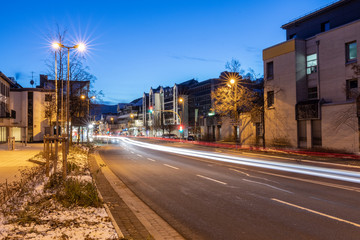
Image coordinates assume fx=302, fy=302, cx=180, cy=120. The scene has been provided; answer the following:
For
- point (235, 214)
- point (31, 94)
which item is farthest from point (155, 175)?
point (31, 94)

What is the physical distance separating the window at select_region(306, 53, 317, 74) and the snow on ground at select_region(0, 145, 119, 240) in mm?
29738

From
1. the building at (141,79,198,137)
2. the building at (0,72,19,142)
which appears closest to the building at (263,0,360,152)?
the building at (0,72,19,142)

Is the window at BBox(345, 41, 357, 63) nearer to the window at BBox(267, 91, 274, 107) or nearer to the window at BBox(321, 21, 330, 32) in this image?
the window at BBox(321, 21, 330, 32)

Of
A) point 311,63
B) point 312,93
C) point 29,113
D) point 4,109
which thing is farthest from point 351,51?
point 29,113

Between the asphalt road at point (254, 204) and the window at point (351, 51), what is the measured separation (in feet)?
56.1

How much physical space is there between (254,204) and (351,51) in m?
24.6

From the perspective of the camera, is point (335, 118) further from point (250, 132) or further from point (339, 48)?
point (250, 132)

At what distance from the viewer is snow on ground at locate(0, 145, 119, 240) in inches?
221

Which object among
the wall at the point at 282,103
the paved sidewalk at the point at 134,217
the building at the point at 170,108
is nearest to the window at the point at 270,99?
the wall at the point at 282,103

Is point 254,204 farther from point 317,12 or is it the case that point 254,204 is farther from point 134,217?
point 317,12

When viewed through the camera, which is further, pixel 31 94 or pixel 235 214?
pixel 31 94

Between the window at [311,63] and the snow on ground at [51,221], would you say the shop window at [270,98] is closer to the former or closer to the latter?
the window at [311,63]

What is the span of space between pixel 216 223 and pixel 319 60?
2785 centimetres

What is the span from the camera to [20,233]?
5625 mm
